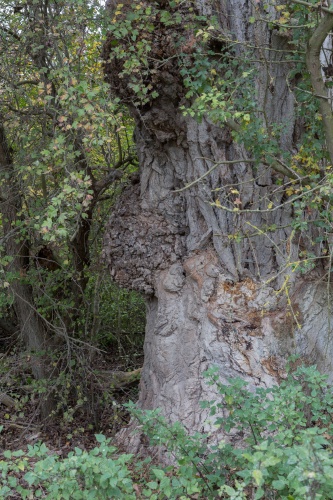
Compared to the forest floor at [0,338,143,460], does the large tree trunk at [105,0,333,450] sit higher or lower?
higher

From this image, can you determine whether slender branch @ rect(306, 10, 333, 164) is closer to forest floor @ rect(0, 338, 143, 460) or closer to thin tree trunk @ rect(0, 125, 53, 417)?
thin tree trunk @ rect(0, 125, 53, 417)

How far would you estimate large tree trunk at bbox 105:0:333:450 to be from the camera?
4.88 m

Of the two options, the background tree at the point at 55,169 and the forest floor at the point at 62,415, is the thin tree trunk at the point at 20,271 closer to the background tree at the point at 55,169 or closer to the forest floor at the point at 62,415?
the background tree at the point at 55,169

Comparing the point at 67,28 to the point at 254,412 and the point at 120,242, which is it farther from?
the point at 254,412

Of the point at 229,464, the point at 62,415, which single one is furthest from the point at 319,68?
the point at 62,415

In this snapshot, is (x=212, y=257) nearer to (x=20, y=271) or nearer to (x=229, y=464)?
(x=229, y=464)

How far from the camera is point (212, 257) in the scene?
5.19 m

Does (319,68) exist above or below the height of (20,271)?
above

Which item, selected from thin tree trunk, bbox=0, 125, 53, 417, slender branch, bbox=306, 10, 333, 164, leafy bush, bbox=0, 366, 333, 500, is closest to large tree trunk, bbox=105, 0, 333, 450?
slender branch, bbox=306, 10, 333, 164

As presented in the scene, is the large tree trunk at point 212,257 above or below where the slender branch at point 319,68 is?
below

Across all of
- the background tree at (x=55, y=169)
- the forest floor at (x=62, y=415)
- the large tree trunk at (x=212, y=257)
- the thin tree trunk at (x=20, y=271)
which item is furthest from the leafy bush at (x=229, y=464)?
the thin tree trunk at (x=20, y=271)

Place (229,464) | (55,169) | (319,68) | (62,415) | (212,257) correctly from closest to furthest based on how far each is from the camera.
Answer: (229,464)
(319,68)
(212,257)
(55,169)
(62,415)

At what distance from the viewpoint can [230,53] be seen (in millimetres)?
5133

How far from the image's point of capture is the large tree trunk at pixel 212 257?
4.88 metres
